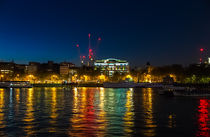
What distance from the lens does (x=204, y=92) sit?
188 feet

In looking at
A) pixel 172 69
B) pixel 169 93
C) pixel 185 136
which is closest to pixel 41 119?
pixel 185 136

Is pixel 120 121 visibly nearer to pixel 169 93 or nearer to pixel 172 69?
pixel 169 93

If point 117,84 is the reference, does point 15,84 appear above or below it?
above

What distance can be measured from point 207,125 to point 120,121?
6.56 meters

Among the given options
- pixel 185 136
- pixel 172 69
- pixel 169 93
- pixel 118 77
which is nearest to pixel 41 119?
pixel 185 136

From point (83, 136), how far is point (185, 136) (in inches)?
246

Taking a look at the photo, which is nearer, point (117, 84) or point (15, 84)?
point (15, 84)

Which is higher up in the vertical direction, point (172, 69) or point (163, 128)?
point (172, 69)

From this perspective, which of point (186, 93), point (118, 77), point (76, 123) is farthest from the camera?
point (118, 77)

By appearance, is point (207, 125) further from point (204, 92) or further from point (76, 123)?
point (204, 92)

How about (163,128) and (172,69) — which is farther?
(172,69)

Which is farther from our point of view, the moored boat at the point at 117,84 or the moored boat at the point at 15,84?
the moored boat at the point at 117,84

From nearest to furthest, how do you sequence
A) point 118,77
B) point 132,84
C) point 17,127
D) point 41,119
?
point 17,127 → point 41,119 → point 132,84 → point 118,77

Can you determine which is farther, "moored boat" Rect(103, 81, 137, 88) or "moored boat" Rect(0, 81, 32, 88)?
"moored boat" Rect(103, 81, 137, 88)
